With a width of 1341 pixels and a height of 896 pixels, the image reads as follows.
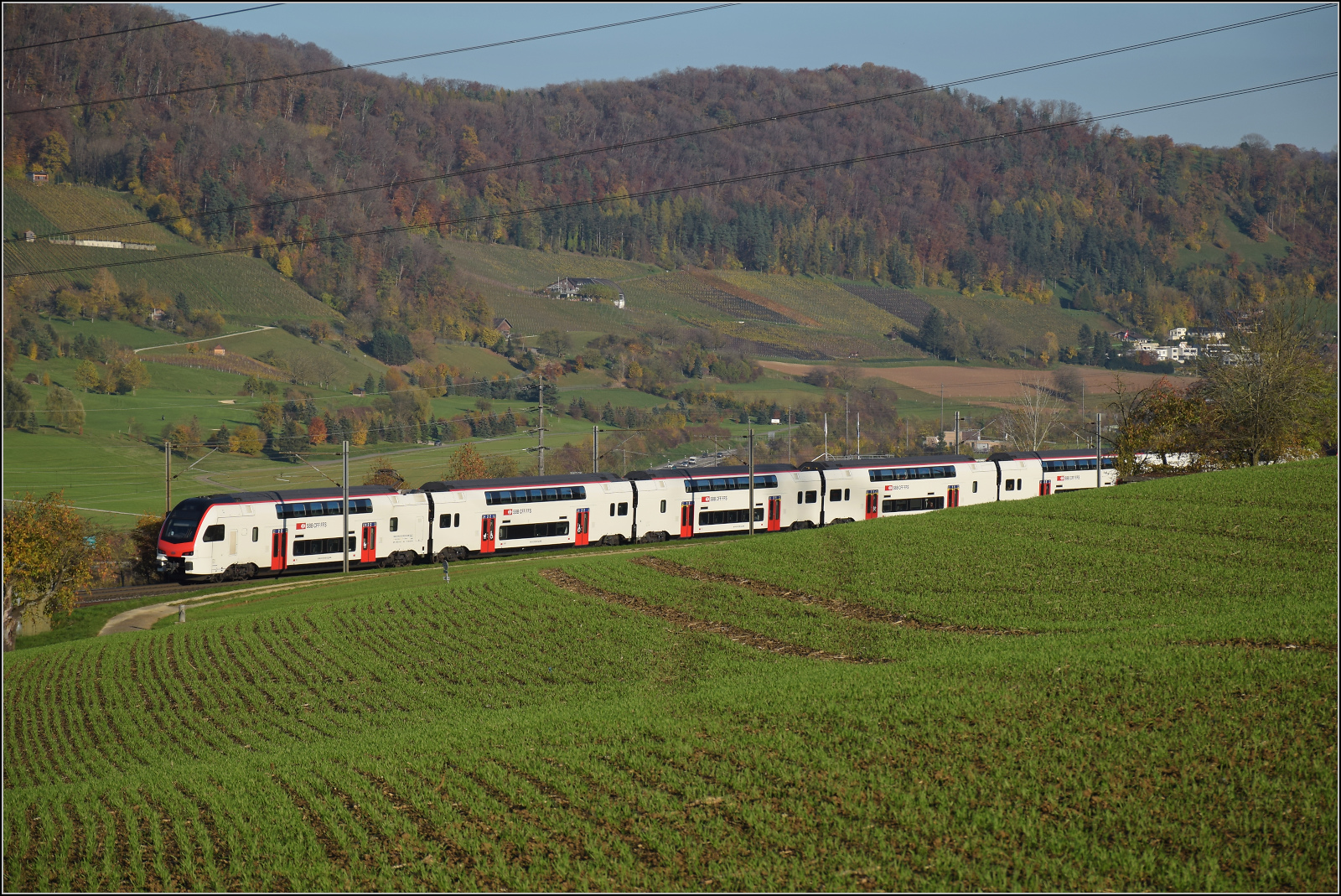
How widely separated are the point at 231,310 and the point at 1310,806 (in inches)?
8192

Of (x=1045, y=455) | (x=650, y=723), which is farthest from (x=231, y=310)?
(x=650, y=723)

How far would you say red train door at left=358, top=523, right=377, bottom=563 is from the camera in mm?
54688

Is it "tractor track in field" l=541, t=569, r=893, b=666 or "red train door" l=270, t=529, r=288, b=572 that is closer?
"tractor track in field" l=541, t=569, r=893, b=666

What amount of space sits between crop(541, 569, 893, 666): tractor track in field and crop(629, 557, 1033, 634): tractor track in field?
282 cm

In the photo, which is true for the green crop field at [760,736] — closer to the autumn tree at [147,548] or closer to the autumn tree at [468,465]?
the autumn tree at [147,548]

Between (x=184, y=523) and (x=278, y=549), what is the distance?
4660 mm

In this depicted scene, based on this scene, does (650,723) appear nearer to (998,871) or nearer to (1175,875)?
(998,871)

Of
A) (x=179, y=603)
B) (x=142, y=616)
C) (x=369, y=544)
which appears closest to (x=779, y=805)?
(x=179, y=603)

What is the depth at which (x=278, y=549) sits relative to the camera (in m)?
53.5

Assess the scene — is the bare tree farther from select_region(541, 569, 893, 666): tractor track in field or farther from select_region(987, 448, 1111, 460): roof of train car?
select_region(541, 569, 893, 666): tractor track in field

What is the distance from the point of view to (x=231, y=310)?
197 meters

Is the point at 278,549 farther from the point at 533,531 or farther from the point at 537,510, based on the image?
the point at 537,510

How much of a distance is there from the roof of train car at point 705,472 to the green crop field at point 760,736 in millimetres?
26141

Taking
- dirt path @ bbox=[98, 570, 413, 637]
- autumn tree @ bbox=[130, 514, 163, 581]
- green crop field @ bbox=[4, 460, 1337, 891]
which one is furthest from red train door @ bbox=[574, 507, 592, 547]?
autumn tree @ bbox=[130, 514, 163, 581]
